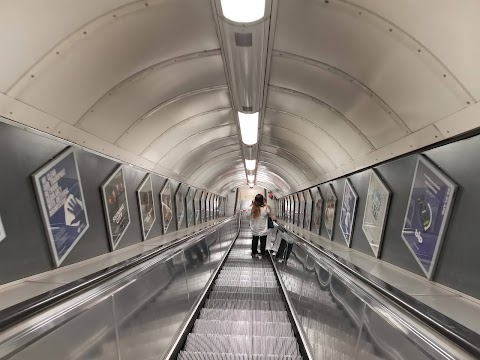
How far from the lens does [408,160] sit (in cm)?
351

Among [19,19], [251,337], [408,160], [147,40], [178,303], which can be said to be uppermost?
[147,40]

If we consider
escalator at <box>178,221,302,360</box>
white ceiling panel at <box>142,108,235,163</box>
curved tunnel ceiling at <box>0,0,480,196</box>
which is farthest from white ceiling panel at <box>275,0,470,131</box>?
escalator at <box>178,221,302,360</box>

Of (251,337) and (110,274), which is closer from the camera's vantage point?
(110,274)

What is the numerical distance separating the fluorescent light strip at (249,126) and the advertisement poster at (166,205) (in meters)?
2.31

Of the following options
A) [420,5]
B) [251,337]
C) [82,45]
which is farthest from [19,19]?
[251,337]

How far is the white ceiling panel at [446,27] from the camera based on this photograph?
2.03 m

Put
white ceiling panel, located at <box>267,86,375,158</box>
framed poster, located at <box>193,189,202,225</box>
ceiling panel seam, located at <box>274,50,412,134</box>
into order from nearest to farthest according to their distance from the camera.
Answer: ceiling panel seam, located at <box>274,50,412,134</box> → white ceiling panel, located at <box>267,86,375,158</box> → framed poster, located at <box>193,189,202,225</box>

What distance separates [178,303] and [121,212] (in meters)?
1.91

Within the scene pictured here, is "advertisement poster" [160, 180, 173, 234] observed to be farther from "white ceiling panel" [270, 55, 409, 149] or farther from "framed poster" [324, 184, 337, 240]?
"white ceiling panel" [270, 55, 409, 149]

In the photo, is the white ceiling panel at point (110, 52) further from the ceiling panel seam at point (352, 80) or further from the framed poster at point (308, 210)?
the framed poster at point (308, 210)

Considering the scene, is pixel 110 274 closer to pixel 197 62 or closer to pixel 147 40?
pixel 147 40

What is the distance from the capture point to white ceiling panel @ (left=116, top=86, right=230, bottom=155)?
472 centimetres

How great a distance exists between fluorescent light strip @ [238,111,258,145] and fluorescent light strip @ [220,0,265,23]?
2618 mm

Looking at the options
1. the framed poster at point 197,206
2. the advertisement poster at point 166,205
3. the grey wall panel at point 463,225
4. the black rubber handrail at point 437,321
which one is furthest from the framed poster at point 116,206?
the framed poster at point 197,206
